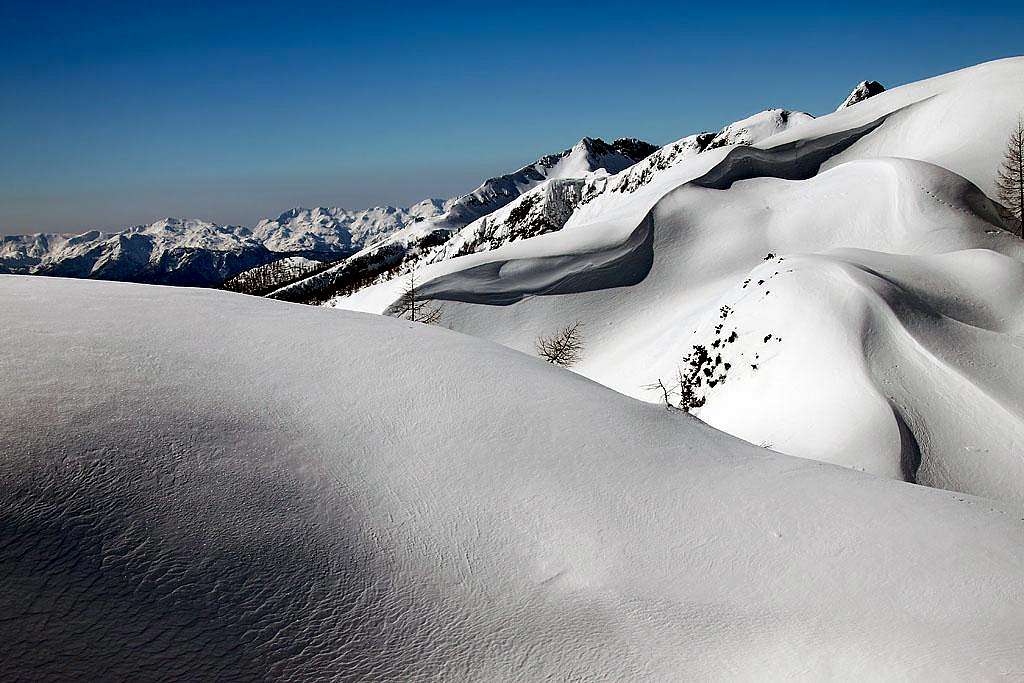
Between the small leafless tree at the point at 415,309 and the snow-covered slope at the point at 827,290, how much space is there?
2.62ft

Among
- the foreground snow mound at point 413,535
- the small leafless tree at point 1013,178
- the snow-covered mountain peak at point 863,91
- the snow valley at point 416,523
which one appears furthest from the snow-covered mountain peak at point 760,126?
the foreground snow mound at point 413,535

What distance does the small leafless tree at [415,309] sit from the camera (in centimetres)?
3912

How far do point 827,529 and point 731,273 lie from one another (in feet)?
118

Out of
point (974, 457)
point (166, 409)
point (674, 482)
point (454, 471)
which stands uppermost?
point (166, 409)

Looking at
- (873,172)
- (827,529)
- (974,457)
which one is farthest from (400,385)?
(873,172)

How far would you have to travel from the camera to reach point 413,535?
694 cm

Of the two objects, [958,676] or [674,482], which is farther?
[674,482]

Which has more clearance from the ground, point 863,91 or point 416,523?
point 863,91

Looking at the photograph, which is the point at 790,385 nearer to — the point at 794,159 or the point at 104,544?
the point at 104,544

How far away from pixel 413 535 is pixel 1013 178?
55238mm

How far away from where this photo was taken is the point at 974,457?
51.1 ft

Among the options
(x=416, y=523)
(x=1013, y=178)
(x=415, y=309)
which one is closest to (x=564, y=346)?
(x=415, y=309)

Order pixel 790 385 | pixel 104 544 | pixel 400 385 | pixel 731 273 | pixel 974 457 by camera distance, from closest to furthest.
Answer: pixel 104 544 < pixel 400 385 < pixel 974 457 < pixel 790 385 < pixel 731 273

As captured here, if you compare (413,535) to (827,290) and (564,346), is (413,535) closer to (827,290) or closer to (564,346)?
(827,290)
